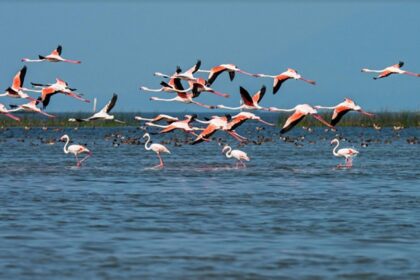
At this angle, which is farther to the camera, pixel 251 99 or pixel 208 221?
pixel 251 99

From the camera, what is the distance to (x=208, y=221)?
14523 millimetres

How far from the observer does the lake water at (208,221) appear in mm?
10859

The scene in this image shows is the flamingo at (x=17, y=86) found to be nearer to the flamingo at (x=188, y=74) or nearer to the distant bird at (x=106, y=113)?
the distant bird at (x=106, y=113)

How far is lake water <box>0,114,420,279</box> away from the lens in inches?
428

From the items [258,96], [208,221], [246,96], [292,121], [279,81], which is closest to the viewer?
[208,221]

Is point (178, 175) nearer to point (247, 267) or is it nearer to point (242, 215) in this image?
point (242, 215)

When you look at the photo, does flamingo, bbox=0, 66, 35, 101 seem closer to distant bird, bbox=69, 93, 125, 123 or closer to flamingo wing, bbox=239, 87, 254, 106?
distant bird, bbox=69, 93, 125, 123

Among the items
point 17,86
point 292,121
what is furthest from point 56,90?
point 292,121

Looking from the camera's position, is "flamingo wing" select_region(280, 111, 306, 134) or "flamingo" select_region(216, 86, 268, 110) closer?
"flamingo wing" select_region(280, 111, 306, 134)

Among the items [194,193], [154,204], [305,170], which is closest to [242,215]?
[154,204]

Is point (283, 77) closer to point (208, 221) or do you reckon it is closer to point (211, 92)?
point (211, 92)

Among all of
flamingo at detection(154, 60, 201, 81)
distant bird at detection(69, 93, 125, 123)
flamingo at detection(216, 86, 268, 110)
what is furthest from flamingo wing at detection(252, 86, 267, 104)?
distant bird at detection(69, 93, 125, 123)

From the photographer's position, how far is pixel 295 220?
48.0 feet

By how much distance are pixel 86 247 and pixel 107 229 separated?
1.60 meters
